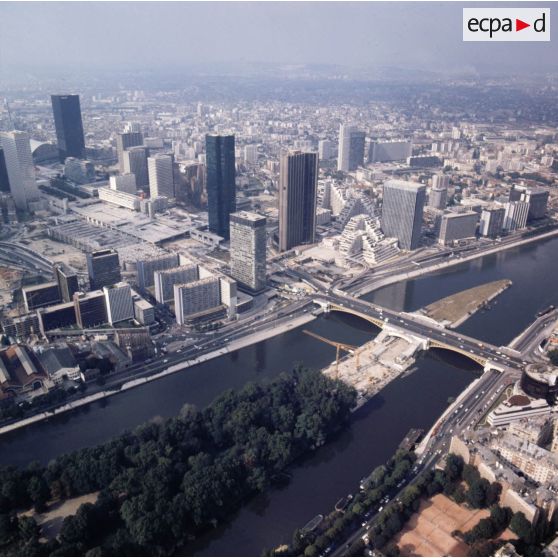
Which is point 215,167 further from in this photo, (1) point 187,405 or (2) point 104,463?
(2) point 104,463

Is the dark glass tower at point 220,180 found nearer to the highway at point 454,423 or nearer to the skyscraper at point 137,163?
the skyscraper at point 137,163

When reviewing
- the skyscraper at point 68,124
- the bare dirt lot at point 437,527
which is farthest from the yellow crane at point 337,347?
the skyscraper at point 68,124

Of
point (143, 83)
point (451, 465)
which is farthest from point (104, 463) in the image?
point (143, 83)

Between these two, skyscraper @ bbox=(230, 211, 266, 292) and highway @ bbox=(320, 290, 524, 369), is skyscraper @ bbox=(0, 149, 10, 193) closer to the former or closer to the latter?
skyscraper @ bbox=(230, 211, 266, 292)

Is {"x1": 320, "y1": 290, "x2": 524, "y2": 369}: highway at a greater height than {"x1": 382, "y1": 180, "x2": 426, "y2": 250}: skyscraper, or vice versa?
{"x1": 382, "y1": 180, "x2": 426, "y2": 250}: skyscraper

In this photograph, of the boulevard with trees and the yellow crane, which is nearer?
the boulevard with trees

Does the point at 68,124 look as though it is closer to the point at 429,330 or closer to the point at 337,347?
the point at 337,347

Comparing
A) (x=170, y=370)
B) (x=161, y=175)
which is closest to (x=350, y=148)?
(x=161, y=175)

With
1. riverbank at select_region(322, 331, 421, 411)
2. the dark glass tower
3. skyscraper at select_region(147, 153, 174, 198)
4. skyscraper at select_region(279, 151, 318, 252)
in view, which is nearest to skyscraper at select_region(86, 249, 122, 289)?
the dark glass tower
